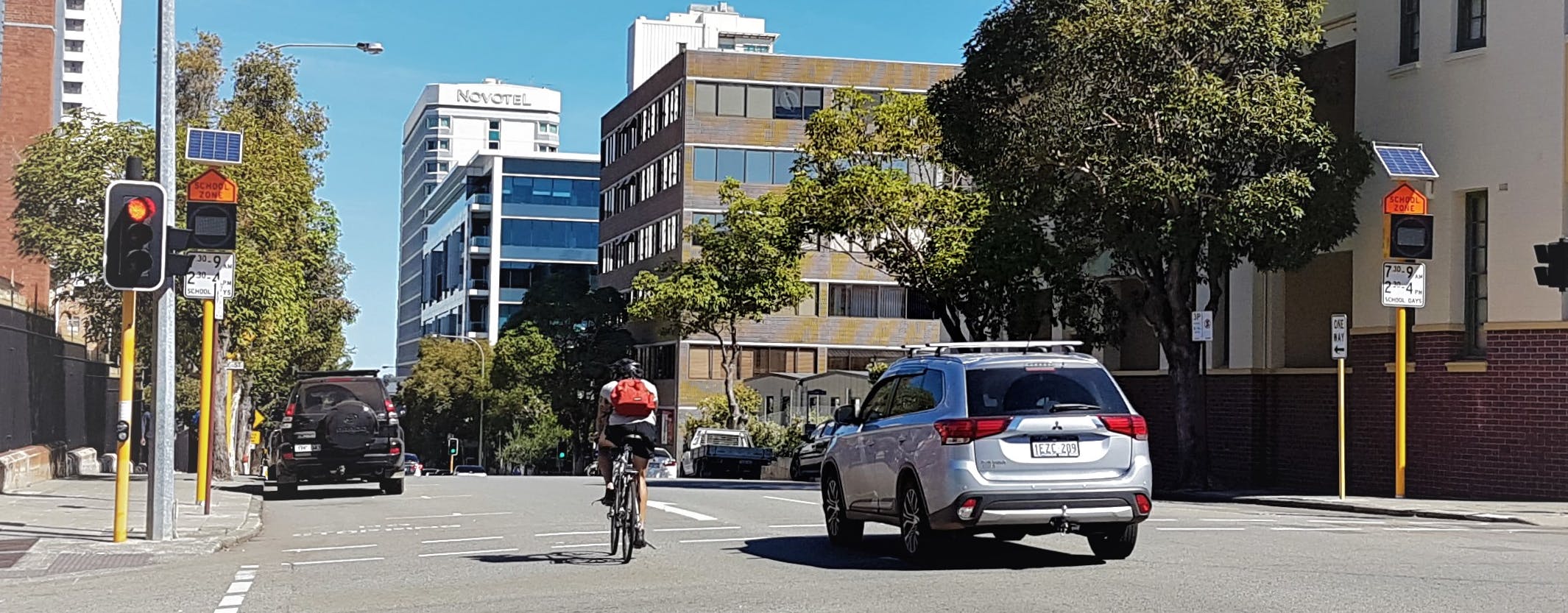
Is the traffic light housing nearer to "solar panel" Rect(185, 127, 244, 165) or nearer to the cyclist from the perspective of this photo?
the cyclist

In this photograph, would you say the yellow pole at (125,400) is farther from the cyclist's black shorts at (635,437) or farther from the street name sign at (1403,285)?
the street name sign at (1403,285)

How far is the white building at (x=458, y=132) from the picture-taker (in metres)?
182

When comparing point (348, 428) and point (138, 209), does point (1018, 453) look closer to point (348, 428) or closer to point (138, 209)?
point (138, 209)

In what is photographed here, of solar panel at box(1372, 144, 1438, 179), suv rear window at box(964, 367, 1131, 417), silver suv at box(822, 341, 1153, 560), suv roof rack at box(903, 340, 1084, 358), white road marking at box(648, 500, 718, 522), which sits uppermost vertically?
solar panel at box(1372, 144, 1438, 179)

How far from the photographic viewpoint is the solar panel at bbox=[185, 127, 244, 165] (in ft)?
61.9

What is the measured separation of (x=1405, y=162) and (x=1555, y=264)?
10.4ft

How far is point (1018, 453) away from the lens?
1307 cm

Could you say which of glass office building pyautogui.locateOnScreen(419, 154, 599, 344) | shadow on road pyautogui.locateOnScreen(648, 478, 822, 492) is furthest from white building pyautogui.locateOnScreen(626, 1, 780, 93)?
shadow on road pyautogui.locateOnScreen(648, 478, 822, 492)

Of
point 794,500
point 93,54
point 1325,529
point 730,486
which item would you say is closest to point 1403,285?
point 1325,529

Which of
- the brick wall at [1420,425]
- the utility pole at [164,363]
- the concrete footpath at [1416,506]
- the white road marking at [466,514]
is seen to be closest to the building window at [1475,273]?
the brick wall at [1420,425]

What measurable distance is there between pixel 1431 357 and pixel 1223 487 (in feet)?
15.5

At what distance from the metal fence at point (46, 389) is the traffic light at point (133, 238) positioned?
1259cm

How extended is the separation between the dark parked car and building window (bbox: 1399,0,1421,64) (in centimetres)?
1446

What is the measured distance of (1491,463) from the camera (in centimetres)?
2588
